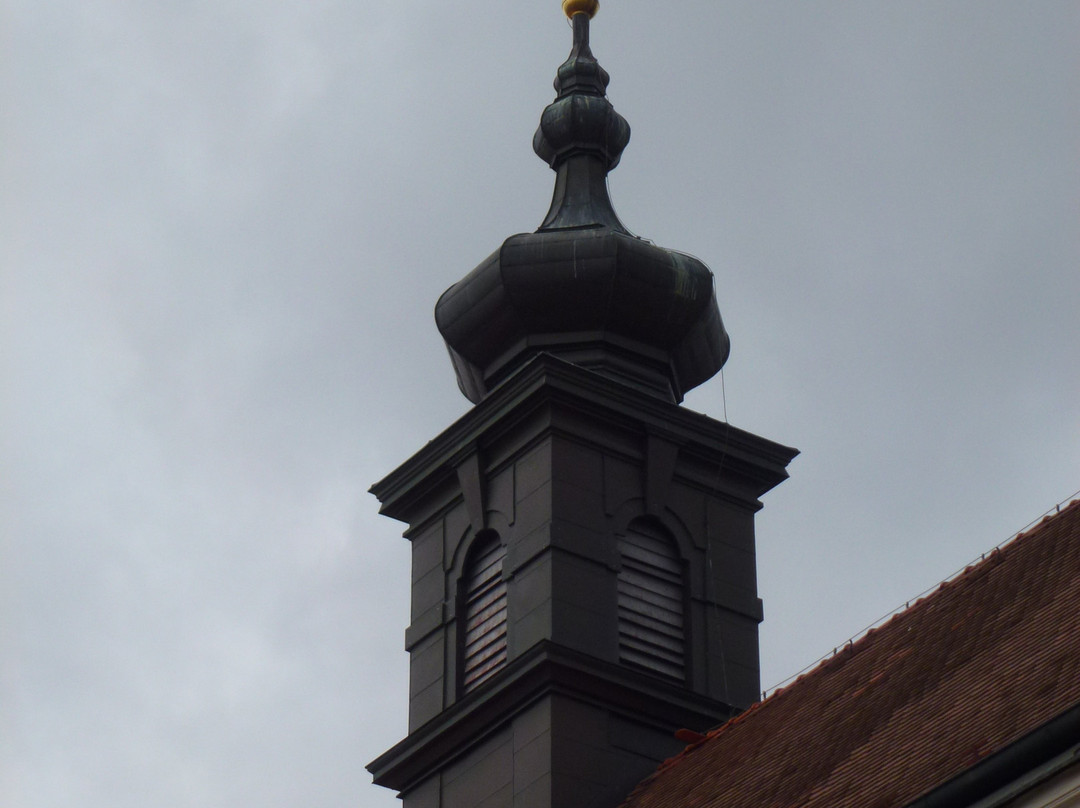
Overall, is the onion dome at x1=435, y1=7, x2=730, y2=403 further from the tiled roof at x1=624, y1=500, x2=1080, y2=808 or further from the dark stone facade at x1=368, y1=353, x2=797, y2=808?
the tiled roof at x1=624, y1=500, x2=1080, y2=808

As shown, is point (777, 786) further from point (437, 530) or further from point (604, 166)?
point (604, 166)

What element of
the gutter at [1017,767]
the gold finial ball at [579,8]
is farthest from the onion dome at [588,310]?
the gutter at [1017,767]

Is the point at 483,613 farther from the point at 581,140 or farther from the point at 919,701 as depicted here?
the point at 919,701

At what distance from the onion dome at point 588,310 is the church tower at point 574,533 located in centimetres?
2

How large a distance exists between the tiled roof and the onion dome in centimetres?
555

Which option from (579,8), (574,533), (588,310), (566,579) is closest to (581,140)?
(579,8)

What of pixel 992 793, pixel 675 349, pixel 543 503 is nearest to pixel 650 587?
pixel 543 503

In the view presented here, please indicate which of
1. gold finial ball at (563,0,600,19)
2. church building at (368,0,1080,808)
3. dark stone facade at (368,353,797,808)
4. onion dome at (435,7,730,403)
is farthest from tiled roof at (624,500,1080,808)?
gold finial ball at (563,0,600,19)

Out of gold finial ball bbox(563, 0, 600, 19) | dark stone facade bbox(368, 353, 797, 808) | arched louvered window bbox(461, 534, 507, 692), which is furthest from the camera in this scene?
gold finial ball bbox(563, 0, 600, 19)

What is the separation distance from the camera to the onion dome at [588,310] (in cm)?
2962

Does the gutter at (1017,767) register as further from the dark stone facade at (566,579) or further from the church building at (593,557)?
the dark stone facade at (566,579)

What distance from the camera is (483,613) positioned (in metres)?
28.1

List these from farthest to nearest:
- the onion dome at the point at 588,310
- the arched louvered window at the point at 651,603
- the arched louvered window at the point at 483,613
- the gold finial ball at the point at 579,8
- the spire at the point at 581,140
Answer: the gold finial ball at the point at 579,8 → the spire at the point at 581,140 → the onion dome at the point at 588,310 → the arched louvered window at the point at 483,613 → the arched louvered window at the point at 651,603

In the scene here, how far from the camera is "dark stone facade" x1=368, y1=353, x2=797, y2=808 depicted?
26.3 m
